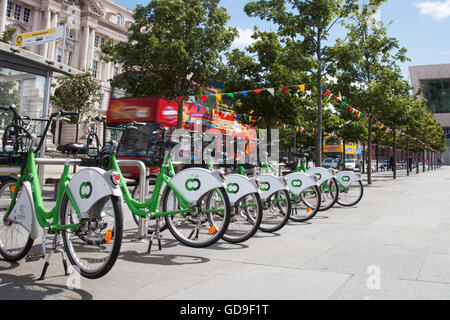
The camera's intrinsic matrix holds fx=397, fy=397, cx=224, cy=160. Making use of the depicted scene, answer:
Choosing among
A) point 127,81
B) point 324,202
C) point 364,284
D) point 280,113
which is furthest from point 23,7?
point 364,284

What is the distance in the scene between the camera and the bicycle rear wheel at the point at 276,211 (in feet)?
19.2

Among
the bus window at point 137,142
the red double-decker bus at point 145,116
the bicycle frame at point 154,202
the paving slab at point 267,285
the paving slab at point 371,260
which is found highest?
the red double-decker bus at point 145,116

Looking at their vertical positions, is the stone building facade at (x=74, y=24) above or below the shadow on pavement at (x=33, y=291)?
above

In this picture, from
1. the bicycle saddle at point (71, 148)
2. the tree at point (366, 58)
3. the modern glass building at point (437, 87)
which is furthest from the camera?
the modern glass building at point (437, 87)

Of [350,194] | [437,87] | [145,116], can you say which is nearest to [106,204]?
[350,194]

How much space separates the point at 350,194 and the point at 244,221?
476 cm

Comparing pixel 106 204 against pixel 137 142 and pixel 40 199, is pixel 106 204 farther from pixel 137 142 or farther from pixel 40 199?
pixel 137 142

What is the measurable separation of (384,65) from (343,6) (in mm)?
4961

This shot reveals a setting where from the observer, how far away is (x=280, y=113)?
15070 millimetres

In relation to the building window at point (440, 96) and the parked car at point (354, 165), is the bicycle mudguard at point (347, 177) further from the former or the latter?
the building window at point (440, 96)

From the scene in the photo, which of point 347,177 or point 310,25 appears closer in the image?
point 347,177

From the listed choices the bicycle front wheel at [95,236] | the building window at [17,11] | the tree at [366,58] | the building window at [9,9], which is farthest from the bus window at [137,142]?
the building window at [17,11]

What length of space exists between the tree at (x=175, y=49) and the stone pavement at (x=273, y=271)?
10190mm

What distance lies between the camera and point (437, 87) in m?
81.6
